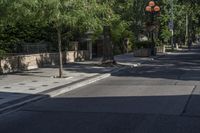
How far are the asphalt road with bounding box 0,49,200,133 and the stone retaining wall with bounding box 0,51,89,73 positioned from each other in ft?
25.4

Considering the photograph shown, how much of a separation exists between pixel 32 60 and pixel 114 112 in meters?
16.1

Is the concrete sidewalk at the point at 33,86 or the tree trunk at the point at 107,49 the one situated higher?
the tree trunk at the point at 107,49

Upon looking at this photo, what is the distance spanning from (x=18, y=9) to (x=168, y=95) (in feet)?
23.8

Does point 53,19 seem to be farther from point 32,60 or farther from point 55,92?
point 32,60

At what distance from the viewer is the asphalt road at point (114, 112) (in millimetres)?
9602

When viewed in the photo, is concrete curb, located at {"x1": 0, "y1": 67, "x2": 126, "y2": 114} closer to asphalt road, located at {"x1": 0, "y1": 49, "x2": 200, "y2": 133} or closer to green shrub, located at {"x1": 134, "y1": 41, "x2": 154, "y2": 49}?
asphalt road, located at {"x1": 0, "y1": 49, "x2": 200, "y2": 133}

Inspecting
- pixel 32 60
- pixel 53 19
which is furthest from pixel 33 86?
pixel 32 60

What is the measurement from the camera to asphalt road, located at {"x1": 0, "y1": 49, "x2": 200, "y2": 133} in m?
9.60

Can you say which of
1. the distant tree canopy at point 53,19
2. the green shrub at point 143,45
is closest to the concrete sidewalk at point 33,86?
the distant tree canopy at point 53,19

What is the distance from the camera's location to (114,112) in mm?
11523

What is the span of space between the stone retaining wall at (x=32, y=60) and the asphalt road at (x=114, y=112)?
773 cm

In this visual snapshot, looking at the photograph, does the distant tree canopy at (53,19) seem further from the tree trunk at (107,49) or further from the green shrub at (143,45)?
the green shrub at (143,45)

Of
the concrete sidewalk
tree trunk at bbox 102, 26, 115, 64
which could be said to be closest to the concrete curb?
the concrete sidewalk

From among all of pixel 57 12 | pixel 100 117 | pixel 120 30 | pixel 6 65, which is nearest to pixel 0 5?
pixel 57 12
